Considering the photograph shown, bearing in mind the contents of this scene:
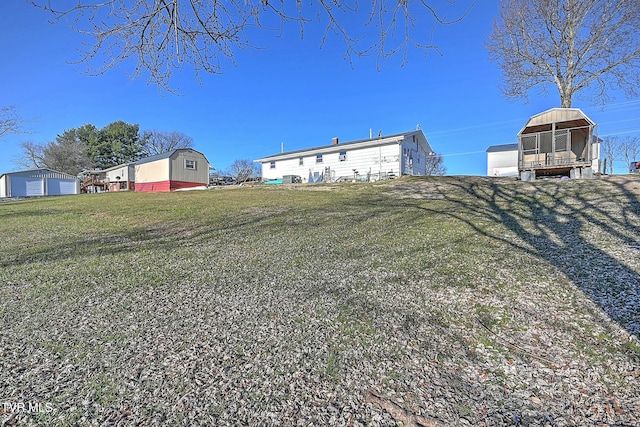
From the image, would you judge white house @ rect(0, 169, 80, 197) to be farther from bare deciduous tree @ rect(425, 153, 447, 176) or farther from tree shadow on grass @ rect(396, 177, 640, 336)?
bare deciduous tree @ rect(425, 153, 447, 176)

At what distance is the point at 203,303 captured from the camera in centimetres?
290

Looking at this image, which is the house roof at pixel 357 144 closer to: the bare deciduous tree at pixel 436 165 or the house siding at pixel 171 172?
the house siding at pixel 171 172

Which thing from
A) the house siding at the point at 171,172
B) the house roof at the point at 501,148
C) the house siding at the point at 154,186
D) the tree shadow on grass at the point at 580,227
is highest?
the house roof at the point at 501,148

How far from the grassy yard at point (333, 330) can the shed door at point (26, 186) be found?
105ft

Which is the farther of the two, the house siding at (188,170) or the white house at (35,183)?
the white house at (35,183)

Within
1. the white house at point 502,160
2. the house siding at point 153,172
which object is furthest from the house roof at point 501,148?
the house siding at point 153,172

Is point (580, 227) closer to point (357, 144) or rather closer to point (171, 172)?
point (357, 144)

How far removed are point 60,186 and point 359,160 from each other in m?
30.8

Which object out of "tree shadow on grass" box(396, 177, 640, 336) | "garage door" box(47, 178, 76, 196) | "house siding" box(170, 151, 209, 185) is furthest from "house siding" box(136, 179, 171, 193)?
"tree shadow on grass" box(396, 177, 640, 336)

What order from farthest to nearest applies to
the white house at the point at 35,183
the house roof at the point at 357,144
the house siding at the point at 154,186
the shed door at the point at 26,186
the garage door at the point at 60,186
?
1. the garage door at the point at 60,186
2. the shed door at the point at 26,186
3. the white house at the point at 35,183
4. the house siding at the point at 154,186
5. the house roof at the point at 357,144

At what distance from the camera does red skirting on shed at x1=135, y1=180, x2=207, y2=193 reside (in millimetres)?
23688

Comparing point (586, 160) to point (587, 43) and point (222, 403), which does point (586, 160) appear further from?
point (222, 403)

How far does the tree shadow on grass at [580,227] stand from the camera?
9.18 feet

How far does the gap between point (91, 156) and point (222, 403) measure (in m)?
48.2
